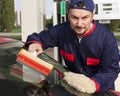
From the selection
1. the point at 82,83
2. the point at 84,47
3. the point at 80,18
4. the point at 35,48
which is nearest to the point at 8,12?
the point at 84,47

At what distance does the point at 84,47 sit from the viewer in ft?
9.30

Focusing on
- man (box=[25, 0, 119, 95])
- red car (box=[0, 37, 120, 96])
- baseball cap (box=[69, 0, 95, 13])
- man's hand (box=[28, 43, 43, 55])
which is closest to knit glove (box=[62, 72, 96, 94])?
man (box=[25, 0, 119, 95])

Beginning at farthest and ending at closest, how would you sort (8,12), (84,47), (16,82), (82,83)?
(8,12)
(84,47)
(16,82)
(82,83)

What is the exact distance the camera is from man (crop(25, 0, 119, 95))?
8.35 ft

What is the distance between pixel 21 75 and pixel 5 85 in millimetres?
210

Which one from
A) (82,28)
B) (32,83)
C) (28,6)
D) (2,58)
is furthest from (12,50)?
(28,6)

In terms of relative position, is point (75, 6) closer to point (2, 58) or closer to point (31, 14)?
point (2, 58)

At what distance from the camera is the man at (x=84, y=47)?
2.54 metres

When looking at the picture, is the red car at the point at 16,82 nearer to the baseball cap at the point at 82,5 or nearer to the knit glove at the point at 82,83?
the knit glove at the point at 82,83

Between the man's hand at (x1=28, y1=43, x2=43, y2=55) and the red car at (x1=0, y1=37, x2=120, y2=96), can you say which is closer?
the red car at (x1=0, y1=37, x2=120, y2=96)

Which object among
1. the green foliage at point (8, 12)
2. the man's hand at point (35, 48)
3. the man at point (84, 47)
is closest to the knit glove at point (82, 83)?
the man at point (84, 47)

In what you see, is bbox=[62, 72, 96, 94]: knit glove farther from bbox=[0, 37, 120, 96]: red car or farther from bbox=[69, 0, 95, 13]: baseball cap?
bbox=[69, 0, 95, 13]: baseball cap

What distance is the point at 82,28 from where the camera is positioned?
2613 millimetres

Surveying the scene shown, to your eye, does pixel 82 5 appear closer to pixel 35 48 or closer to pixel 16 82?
pixel 35 48
